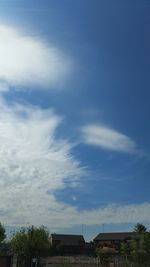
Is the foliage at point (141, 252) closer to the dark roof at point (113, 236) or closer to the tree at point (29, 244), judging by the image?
the tree at point (29, 244)

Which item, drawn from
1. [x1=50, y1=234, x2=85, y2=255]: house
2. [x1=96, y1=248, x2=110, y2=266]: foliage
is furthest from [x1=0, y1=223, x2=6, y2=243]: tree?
[x1=50, y1=234, x2=85, y2=255]: house

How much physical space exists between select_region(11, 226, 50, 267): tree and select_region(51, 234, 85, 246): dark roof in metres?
48.8

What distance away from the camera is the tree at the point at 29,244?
7100cm

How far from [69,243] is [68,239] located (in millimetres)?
2183

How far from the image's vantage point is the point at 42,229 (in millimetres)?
82000

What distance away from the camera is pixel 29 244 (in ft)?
240

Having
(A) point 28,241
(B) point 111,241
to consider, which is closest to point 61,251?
(B) point 111,241

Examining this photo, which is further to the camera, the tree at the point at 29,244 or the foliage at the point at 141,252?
the tree at the point at 29,244

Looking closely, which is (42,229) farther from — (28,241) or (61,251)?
(61,251)

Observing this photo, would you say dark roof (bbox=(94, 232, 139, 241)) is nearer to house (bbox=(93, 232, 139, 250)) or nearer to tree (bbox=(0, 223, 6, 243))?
house (bbox=(93, 232, 139, 250))

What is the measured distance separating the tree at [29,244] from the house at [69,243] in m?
45.0

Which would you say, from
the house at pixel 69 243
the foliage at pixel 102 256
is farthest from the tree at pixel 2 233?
the house at pixel 69 243

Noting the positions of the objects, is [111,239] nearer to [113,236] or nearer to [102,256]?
[113,236]

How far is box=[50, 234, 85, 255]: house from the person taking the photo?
4857 inches
